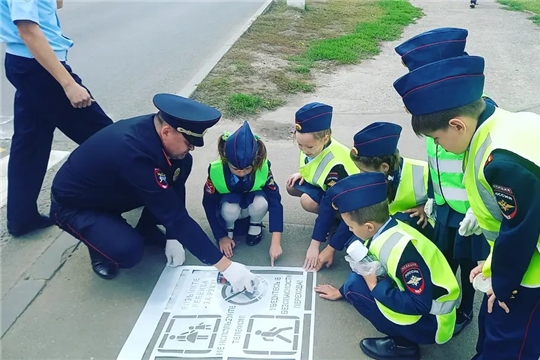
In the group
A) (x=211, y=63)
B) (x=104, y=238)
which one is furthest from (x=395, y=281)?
(x=211, y=63)

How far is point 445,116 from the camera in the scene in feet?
5.79

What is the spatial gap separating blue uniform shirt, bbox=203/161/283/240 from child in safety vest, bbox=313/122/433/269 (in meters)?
0.46

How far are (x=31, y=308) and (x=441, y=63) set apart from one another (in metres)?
2.11

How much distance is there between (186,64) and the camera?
23.6 feet


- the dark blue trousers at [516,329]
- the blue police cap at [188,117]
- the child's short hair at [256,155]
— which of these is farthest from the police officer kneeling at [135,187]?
the dark blue trousers at [516,329]

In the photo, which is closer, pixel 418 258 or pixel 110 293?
pixel 418 258

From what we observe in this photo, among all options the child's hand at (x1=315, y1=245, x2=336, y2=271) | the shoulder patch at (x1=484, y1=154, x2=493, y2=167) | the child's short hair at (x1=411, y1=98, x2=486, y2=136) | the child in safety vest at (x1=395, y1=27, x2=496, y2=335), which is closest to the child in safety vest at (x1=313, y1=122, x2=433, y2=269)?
the child in safety vest at (x1=395, y1=27, x2=496, y2=335)

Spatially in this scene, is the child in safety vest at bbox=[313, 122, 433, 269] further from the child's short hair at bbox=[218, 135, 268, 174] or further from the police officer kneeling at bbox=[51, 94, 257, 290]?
the police officer kneeling at bbox=[51, 94, 257, 290]

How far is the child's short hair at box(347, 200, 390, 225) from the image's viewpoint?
88.1 inches

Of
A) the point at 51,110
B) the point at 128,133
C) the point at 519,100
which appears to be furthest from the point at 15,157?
the point at 519,100

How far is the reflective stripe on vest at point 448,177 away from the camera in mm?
2229

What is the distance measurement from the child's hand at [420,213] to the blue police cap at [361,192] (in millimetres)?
450

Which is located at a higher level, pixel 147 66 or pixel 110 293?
pixel 110 293

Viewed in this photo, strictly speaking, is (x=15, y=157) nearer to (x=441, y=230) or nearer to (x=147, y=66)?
(x=441, y=230)
